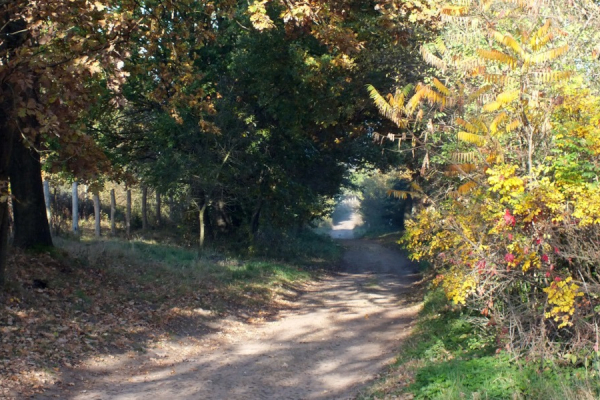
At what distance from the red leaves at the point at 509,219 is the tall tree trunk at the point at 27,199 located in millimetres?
9769

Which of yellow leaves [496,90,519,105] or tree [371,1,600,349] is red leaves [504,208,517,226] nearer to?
tree [371,1,600,349]

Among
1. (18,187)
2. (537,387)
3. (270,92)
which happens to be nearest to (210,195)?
(270,92)

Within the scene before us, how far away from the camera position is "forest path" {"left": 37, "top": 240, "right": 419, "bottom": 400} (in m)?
8.58

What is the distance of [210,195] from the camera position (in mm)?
21750

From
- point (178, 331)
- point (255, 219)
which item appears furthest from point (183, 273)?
point (255, 219)

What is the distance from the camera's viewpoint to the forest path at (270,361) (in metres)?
8.58

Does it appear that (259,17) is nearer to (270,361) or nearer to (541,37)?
(541,37)

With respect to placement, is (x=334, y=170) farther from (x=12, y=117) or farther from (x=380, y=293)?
(x=12, y=117)

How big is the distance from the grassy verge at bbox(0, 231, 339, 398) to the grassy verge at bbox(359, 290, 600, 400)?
4.53 metres

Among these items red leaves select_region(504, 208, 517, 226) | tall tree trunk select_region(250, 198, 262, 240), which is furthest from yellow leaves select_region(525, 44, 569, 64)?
tall tree trunk select_region(250, 198, 262, 240)

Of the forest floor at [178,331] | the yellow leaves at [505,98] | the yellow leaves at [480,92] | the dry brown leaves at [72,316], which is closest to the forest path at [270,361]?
the forest floor at [178,331]

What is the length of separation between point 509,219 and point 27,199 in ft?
34.4

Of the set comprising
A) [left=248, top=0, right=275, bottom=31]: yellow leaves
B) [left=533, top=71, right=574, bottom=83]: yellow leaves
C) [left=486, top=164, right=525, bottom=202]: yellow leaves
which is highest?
[left=248, top=0, right=275, bottom=31]: yellow leaves

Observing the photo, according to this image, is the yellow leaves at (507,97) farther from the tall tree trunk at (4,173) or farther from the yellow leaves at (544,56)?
the tall tree trunk at (4,173)
